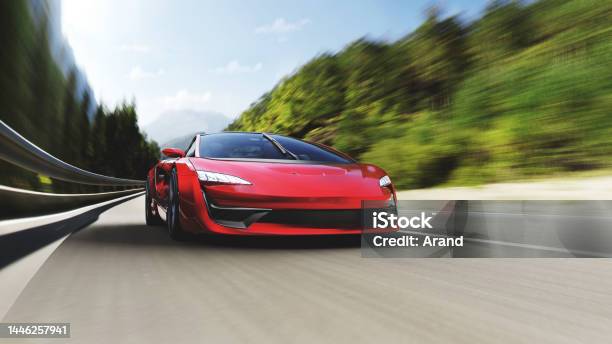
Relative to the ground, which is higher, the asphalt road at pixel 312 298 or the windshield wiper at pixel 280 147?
the windshield wiper at pixel 280 147

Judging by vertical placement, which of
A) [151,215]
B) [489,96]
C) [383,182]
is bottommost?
[151,215]

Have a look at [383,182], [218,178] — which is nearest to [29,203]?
[218,178]

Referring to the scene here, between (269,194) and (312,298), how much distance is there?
2.10 metres

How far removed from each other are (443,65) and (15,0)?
9075 mm

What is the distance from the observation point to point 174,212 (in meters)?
6.20

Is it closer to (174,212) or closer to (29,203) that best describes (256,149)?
(174,212)

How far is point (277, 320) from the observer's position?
2.89m

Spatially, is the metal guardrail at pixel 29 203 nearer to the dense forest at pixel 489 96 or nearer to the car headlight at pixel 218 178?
the car headlight at pixel 218 178

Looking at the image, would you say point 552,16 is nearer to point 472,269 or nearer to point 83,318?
point 472,269

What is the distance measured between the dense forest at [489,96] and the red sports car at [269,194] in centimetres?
393

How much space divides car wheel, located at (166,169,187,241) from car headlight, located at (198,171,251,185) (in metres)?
0.56

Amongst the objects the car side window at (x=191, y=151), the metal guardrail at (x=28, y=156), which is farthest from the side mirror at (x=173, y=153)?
the metal guardrail at (x=28, y=156)

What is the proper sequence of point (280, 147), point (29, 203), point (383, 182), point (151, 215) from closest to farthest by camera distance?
point (383, 182), point (29, 203), point (280, 147), point (151, 215)

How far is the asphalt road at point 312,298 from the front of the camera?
2.69 metres
